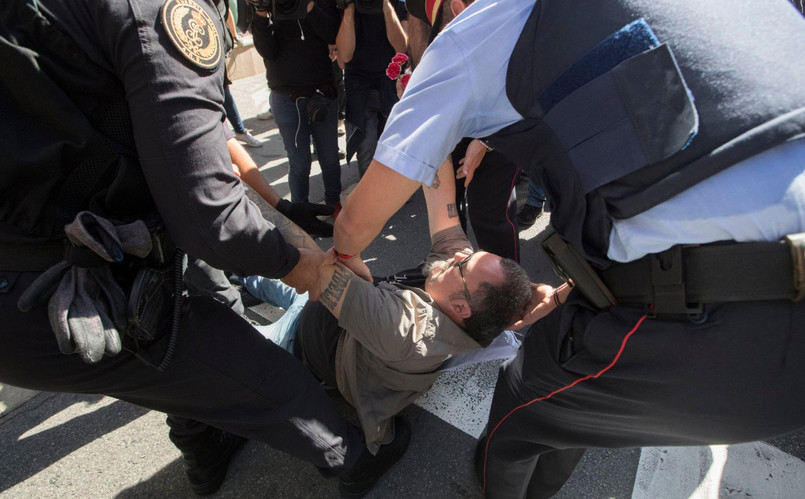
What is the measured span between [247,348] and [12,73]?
890 mm

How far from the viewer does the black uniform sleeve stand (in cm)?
96

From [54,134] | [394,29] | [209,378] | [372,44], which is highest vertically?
[54,134]

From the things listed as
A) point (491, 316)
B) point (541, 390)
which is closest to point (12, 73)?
point (541, 390)

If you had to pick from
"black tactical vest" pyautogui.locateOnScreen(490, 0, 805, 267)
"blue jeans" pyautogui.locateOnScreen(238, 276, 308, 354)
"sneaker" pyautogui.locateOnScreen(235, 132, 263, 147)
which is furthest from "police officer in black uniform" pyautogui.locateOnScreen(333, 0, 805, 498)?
"sneaker" pyautogui.locateOnScreen(235, 132, 263, 147)

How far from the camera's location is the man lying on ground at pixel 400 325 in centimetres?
167

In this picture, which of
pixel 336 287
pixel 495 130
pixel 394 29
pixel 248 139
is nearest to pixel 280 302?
pixel 336 287

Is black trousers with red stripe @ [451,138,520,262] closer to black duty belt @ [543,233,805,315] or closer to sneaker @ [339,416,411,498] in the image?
sneaker @ [339,416,411,498]

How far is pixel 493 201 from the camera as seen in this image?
7.74 ft

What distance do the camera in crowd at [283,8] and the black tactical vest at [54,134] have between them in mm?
2094

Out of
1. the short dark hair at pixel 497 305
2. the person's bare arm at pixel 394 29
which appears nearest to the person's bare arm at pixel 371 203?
the short dark hair at pixel 497 305

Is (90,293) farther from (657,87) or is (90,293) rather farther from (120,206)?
(657,87)

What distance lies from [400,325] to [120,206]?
97cm

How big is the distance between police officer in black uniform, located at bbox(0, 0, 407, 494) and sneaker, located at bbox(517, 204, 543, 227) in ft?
8.37

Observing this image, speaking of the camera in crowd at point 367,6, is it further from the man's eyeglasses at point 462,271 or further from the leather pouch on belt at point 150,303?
the leather pouch on belt at point 150,303
